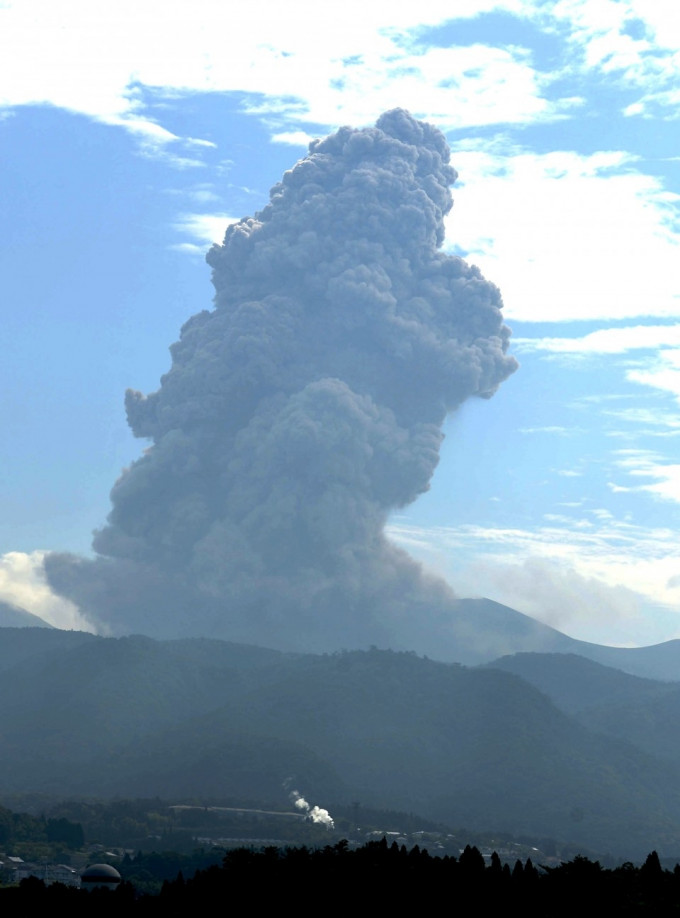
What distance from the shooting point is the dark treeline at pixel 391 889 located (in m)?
75.1

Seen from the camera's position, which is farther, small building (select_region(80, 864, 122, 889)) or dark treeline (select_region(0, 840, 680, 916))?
small building (select_region(80, 864, 122, 889))

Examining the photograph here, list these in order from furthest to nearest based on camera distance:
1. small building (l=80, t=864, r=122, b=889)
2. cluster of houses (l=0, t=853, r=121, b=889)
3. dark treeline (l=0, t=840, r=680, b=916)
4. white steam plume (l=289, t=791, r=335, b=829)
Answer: white steam plume (l=289, t=791, r=335, b=829), cluster of houses (l=0, t=853, r=121, b=889), small building (l=80, t=864, r=122, b=889), dark treeline (l=0, t=840, r=680, b=916)

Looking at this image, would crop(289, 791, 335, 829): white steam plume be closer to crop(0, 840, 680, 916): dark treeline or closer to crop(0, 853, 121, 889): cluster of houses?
crop(0, 853, 121, 889): cluster of houses

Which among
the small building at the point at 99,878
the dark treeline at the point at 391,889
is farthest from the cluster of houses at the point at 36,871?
the dark treeline at the point at 391,889

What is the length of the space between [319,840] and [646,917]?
93.9 m

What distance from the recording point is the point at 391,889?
79.1 meters

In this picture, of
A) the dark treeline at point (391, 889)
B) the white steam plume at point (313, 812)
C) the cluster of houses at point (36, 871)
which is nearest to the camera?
the dark treeline at point (391, 889)

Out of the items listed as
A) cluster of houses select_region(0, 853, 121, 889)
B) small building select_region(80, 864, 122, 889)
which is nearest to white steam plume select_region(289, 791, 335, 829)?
cluster of houses select_region(0, 853, 121, 889)

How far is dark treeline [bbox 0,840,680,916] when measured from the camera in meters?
75.1

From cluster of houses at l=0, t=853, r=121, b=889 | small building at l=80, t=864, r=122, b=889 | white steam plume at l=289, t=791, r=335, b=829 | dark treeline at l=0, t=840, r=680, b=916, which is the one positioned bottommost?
cluster of houses at l=0, t=853, r=121, b=889

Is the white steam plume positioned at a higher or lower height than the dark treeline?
higher

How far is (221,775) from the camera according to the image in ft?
651

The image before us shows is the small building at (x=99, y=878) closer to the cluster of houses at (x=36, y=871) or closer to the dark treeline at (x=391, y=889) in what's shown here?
the dark treeline at (x=391, y=889)

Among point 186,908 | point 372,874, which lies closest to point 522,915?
point 372,874
